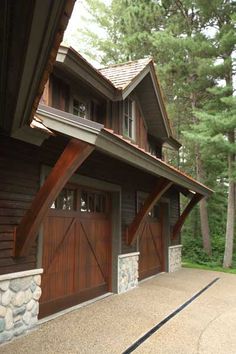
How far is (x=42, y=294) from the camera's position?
558 cm

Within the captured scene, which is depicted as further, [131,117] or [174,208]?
[174,208]

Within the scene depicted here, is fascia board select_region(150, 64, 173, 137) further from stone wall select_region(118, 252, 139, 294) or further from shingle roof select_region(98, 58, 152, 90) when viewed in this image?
stone wall select_region(118, 252, 139, 294)

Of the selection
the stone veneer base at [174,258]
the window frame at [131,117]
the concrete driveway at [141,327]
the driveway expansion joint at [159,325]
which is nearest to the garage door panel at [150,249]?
the stone veneer base at [174,258]

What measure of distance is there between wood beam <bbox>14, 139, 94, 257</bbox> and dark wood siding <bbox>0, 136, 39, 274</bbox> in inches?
5.9

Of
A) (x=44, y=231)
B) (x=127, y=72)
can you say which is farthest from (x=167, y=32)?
(x=44, y=231)

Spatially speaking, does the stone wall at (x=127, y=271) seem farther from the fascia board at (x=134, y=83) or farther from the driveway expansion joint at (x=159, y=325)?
the fascia board at (x=134, y=83)

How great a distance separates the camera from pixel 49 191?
15.4 feet

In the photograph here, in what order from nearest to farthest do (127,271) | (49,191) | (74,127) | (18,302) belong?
(74,127) → (49,191) → (18,302) → (127,271)

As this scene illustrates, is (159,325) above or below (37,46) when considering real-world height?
below

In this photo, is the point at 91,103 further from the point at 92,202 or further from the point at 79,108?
the point at 92,202

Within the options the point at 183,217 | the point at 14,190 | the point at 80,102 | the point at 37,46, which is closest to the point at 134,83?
the point at 80,102

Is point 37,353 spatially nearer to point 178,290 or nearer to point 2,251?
point 2,251

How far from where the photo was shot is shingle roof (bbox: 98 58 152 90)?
9.00 m

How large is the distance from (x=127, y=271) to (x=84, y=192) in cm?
233
